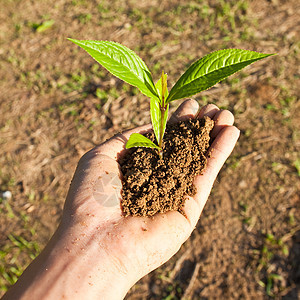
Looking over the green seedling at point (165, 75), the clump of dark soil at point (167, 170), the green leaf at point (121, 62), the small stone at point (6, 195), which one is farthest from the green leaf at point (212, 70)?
the small stone at point (6, 195)

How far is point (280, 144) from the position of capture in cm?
411

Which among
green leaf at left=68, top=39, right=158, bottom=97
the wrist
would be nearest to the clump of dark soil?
the wrist

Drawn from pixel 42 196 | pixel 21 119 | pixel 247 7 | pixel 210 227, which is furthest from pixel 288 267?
pixel 247 7

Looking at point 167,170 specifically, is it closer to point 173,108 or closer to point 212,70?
point 212,70

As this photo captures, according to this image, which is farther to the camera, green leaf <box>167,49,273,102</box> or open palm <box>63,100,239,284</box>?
open palm <box>63,100,239,284</box>

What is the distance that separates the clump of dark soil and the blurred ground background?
140 centimetres

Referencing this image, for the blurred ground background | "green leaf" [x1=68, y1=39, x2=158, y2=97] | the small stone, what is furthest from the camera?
the small stone

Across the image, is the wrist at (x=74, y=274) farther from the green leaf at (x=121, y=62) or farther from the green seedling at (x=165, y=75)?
the green leaf at (x=121, y=62)

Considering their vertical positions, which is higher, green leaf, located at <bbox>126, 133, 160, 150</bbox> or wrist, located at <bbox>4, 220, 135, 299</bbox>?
green leaf, located at <bbox>126, 133, 160, 150</bbox>

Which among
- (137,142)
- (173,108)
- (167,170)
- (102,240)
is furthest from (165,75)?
(173,108)

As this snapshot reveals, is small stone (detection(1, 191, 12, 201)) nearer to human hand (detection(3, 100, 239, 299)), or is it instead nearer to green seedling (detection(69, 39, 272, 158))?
human hand (detection(3, 100, 239, 299))

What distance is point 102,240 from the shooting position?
7.03 ft

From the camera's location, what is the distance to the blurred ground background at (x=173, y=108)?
3.41 m

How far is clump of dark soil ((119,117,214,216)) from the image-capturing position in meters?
2.30
